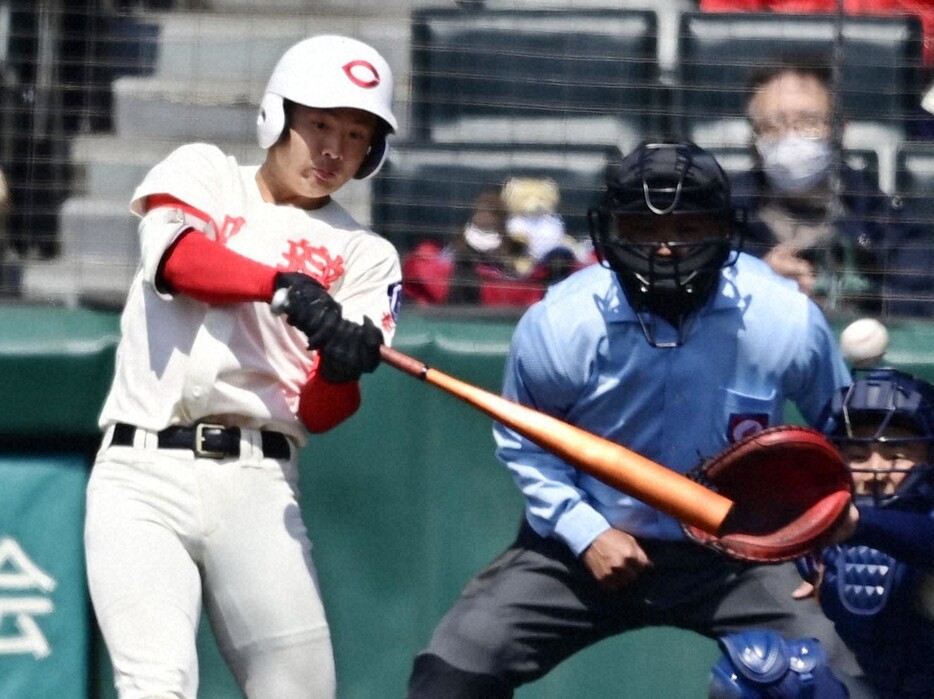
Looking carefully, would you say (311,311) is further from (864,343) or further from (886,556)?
(864,343)

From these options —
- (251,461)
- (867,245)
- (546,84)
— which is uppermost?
(546,84)

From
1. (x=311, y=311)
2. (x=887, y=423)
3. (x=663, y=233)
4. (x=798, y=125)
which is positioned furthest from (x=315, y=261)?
(x=798, y=125)

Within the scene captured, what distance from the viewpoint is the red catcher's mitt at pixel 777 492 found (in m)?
3.30

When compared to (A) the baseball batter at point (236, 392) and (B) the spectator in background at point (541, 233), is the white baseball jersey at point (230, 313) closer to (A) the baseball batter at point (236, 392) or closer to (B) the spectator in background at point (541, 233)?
(A) the baseball batter at point (236, 392)

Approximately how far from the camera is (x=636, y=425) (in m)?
3.77

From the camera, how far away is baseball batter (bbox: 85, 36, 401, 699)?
3467mm

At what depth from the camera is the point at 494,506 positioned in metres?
4.59

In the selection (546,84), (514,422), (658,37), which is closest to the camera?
(514,422)

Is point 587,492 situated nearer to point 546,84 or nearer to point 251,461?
point 251,461

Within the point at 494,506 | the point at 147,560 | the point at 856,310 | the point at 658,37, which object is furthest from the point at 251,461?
the point at 658,37

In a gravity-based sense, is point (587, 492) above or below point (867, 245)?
below

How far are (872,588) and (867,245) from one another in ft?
4.88

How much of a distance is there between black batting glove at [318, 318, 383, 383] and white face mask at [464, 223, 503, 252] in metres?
1.45

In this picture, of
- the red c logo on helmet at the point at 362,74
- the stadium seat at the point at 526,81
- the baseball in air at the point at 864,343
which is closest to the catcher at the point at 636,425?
the baseball in air at the point at 864,343
